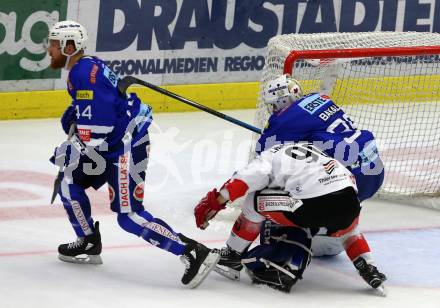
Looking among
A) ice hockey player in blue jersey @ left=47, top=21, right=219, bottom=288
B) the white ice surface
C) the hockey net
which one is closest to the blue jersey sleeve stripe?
ice hockey player in blue jersey @ left=47, top=21, right=219, bottom=288

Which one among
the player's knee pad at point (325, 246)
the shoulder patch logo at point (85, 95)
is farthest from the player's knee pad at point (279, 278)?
the shoulder patch logo at point (85, 95)

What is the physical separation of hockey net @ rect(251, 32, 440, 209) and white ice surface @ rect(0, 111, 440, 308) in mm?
580

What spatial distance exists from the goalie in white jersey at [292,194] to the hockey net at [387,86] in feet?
4.35

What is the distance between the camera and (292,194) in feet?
17.1

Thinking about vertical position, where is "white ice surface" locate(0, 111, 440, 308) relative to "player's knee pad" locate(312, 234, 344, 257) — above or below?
below

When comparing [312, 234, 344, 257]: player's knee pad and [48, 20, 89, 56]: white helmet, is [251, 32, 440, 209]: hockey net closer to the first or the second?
[312, 234, 344, 257]: player's knee pad

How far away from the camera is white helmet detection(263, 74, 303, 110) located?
17.8 feet

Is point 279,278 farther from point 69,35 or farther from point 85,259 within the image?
point 69,35

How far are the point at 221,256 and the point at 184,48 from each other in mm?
3959

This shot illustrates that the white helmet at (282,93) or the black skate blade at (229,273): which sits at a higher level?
the white helmet at (282,93)

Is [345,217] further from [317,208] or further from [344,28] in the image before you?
[344,28]

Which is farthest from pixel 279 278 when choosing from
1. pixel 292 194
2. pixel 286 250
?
pixel 292 194

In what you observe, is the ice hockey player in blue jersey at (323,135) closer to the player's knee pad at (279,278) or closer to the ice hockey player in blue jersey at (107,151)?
the player's knee pad at (279,278)

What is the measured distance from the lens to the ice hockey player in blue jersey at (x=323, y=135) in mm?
5348
